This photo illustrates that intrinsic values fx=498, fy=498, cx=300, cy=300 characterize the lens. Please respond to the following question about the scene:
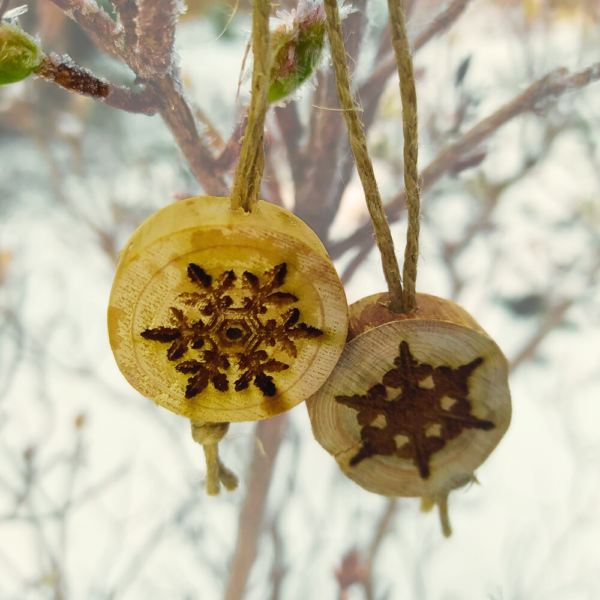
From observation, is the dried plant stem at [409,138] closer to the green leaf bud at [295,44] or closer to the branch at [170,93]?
the green leaf bud at [295,44]

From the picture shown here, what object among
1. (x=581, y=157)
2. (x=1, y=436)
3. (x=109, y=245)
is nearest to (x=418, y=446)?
(x=109, y=245)

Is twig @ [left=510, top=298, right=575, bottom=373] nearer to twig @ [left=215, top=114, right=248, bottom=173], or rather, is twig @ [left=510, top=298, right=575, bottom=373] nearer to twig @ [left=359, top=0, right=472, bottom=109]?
twig @ [left=359, top=0, right=472, bottom=109]

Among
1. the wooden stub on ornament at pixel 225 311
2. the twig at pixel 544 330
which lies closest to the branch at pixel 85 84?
the wooden stub on ornament at pixel 225 311

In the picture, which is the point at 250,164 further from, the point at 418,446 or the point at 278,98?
the point at 418,446

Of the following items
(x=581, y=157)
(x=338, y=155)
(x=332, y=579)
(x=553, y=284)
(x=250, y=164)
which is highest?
(x=581, y=157)

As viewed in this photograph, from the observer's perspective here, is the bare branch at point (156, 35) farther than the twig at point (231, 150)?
No
